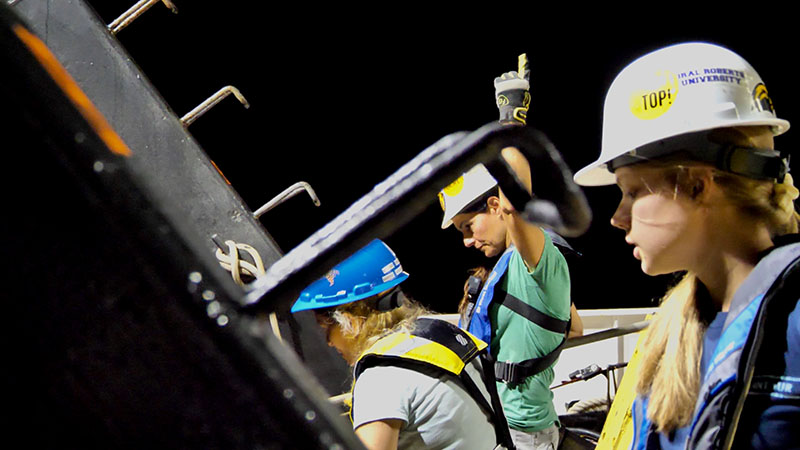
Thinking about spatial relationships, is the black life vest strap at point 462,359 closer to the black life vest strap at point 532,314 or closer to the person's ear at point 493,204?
the black life vest strap at point 532,314

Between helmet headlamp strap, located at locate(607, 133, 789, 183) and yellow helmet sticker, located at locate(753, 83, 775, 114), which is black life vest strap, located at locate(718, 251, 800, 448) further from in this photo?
yellow helmet sticker, located at locate(753, 83, 775, 114)

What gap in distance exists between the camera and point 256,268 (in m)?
2.42

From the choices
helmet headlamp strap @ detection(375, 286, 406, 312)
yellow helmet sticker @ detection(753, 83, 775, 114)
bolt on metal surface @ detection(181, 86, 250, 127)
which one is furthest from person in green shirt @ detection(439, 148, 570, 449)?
yellow helmet sticker @ detection(753, 83, 775, 114)

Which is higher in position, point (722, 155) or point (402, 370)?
point (722, 155)

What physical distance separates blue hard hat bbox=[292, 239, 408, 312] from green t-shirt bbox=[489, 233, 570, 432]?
42.8 inches

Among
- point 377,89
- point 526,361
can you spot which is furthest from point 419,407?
point 377,89

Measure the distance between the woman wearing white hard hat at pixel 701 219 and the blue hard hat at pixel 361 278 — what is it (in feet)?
3.18

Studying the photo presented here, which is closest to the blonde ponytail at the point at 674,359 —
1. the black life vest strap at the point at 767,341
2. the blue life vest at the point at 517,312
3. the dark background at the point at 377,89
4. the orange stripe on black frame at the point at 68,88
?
the black life vest strap at the point at 767,341

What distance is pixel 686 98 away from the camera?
145cm

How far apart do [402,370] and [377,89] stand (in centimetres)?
633

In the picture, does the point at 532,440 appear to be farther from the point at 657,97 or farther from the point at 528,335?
the point at 657,97

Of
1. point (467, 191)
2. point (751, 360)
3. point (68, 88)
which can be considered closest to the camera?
point (68, 88)

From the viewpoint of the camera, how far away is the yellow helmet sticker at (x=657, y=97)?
1.48 metres

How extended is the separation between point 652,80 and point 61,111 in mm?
1269
